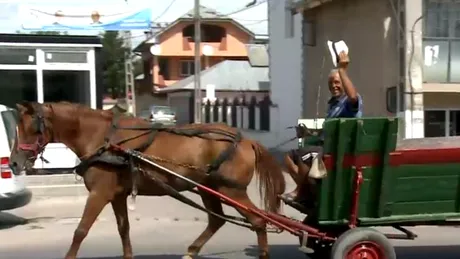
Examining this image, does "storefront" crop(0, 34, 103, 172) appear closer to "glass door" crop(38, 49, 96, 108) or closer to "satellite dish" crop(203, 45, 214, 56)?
"glass door" crop(38, 49, 96, 108)

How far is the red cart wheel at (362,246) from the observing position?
7.25 m

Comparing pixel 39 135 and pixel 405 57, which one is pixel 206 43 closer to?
pixel 405 57

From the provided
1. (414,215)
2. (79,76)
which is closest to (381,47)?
(79,76)

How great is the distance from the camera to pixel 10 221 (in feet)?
42.5

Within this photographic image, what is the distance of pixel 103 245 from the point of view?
10344mm

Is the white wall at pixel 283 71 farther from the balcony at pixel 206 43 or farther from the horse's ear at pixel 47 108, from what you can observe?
the balcony at pixel 206 43

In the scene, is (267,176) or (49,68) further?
(49,68)

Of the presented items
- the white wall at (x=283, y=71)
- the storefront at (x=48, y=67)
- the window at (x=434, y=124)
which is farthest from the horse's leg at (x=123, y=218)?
the white wall at (x=283, y=71)

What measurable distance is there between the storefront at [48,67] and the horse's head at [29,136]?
421 inches

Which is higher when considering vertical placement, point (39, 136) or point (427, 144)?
point (39, 136)

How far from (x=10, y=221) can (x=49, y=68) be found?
6.10m

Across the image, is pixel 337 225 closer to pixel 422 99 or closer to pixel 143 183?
pixel 143 183

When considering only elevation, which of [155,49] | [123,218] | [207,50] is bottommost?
[123,218]

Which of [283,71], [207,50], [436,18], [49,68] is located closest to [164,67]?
[207,50]
